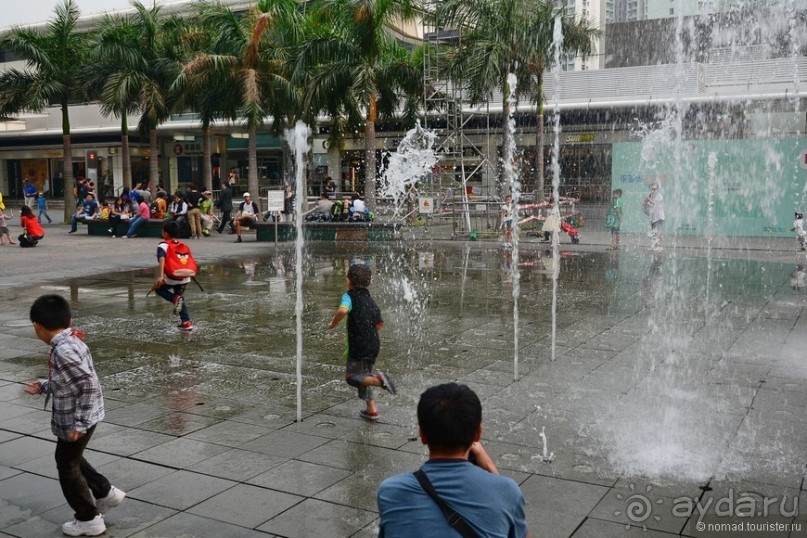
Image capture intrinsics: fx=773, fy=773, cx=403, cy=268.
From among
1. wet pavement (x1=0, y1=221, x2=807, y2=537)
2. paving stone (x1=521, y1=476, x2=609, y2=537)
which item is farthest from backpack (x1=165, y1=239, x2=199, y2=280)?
paving stone (x1=521, y1=476, x2=609, y2=537)

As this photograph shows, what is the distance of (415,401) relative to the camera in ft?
Answer: 21.8

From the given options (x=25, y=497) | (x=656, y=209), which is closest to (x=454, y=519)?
(x=25, y=497)

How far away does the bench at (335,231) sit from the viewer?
→ 2116cm

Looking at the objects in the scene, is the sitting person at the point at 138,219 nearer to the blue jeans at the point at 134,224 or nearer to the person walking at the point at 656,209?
the blue jeans at the point at 134,224

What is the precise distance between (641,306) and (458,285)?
10.9 feet

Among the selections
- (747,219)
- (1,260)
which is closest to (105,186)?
(1,260)

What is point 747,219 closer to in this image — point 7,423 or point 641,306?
point 641,306

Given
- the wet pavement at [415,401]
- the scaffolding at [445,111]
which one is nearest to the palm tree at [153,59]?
the scaffolding at [445,111]

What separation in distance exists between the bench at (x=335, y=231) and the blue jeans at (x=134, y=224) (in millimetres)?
4058

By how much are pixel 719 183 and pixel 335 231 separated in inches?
412

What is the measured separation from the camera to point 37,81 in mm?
28344

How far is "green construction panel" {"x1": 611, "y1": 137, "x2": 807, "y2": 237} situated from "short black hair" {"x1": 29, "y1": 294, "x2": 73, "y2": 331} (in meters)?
18.4

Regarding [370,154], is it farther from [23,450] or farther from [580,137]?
[23,450]

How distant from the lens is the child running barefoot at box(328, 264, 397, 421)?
5996 mm
